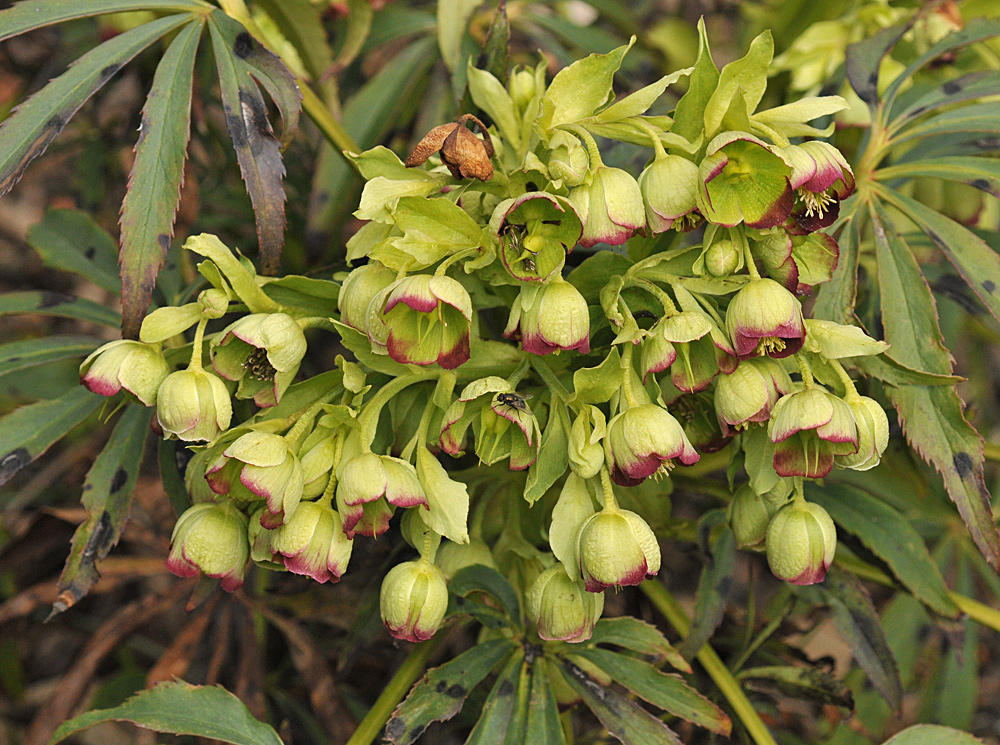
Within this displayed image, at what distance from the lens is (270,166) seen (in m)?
0.73

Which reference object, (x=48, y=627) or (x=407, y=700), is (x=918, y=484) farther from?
(x=48, y=627)

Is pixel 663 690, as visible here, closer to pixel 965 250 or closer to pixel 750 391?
pixel 750 391

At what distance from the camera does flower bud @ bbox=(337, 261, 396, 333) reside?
63cm

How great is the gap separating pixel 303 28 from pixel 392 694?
82 centimetres

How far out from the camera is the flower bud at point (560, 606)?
25.7 inches

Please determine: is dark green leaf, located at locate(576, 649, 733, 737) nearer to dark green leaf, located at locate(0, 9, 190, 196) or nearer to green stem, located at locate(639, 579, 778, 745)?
green stem, located at locate(639, 579, 778, 745)

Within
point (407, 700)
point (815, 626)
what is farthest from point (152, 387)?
point (815, 626)

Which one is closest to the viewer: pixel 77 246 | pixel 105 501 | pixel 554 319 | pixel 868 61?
pixel 554 319

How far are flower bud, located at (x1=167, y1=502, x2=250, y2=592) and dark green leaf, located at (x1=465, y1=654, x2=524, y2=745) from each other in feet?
0.88

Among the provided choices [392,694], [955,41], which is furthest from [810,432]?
[955,41]

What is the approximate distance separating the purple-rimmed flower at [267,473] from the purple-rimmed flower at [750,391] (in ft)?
1.08

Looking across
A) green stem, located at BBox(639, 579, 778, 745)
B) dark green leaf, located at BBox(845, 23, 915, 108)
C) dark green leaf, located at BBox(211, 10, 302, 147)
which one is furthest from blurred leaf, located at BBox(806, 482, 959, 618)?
dark green leaf, located at BBox(211, 10, 302, 147)

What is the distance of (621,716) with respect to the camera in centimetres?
77

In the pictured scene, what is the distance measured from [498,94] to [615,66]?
0.12 m
